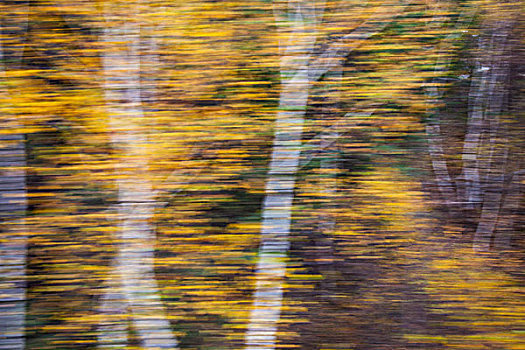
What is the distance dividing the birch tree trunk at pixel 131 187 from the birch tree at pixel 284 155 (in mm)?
1186

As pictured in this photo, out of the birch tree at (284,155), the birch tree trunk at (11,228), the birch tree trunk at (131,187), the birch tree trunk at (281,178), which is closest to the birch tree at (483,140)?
the birch tree at (284,155)

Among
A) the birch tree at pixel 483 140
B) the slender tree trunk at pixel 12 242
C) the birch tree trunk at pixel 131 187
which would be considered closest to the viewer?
the slender tree trunk at pixel 12 242

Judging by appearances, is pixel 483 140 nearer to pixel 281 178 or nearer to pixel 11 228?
pixel 281 178

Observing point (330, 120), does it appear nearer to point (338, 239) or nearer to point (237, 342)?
point (338, 239)

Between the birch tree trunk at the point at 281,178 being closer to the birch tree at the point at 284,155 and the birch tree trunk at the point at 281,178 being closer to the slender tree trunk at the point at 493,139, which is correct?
the birch tree at the point at 284,155

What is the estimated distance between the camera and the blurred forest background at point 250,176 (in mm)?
4418

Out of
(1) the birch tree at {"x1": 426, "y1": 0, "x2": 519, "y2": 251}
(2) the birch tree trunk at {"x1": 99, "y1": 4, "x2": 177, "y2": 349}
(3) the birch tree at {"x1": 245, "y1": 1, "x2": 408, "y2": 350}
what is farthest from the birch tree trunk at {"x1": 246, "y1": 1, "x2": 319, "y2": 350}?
(1) the birch tree at {"x1": 426, "y1": 0, "x2": 519, "y2": 251}

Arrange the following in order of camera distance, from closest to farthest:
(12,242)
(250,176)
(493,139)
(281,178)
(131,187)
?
(12,242), (131,187), (281,178), (250,176), (493,139)

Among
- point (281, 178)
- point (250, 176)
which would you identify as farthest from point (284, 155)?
point (250, 176)

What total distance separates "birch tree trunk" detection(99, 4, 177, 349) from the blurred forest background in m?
0.02

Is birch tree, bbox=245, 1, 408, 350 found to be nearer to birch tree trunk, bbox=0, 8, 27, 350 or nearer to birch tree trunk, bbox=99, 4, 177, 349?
birch tree trunk, bbox=99, 4, 177, 349

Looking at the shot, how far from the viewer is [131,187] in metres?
4.43

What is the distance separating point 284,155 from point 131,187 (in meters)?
1.78

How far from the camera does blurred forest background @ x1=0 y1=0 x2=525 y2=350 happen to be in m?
4.42
